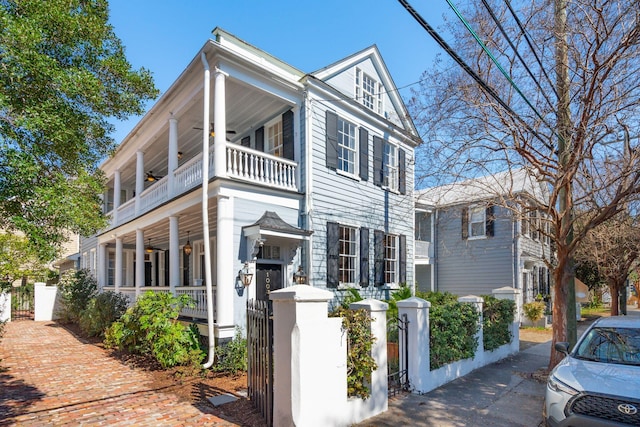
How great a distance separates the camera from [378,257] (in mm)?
13031

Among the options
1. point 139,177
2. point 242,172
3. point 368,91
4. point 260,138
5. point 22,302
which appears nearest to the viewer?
point 242,172

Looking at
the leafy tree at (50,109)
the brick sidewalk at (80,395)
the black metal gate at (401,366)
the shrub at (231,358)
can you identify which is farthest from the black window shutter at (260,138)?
the black metal gate at (401,366)

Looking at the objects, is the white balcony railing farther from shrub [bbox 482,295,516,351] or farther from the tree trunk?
the tree trunk

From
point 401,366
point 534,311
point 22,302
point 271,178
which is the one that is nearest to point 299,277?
point 271,178

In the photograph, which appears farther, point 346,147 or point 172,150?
point 346,147

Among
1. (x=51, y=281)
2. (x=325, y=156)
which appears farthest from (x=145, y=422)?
(x=51, y=281)

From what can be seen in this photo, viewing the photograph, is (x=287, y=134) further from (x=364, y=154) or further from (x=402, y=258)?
(x=402, y=258)

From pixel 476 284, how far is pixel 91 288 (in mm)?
16777

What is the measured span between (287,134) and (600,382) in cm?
878

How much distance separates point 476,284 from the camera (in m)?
19.0

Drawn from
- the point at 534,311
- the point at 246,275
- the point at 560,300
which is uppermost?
the point at 246,275

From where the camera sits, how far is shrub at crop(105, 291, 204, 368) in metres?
8.03

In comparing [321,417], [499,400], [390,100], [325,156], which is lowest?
[499,400]

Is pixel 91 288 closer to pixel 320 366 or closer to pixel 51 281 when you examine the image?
pixel 51 281
